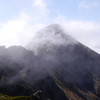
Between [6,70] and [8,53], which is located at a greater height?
[8,53]

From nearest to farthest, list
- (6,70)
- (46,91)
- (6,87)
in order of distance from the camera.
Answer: (6,87) → (6,70) → (46,91)

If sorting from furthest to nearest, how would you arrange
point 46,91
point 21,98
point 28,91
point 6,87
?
point 46,91 → point 28,91 → point 6,87 → point 21,98

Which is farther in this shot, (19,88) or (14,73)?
(14,73)

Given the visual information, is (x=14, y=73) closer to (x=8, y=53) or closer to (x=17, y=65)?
(x=17, y=65)

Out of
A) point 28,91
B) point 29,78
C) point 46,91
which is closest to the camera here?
point 28,91

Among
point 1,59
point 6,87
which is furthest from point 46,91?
point 1,59

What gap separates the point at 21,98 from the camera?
110938 millimetres

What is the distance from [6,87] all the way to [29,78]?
5025 cm

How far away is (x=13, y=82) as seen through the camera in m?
148

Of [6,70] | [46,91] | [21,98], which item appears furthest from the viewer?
[46,91]

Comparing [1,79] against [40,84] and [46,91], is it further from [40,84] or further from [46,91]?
[46,91]

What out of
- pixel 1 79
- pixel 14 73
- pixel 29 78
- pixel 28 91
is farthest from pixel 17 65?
pixel 28 91

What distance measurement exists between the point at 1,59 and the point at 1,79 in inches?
1666

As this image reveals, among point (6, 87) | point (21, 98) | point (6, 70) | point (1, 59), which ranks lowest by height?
point (21, 98)
